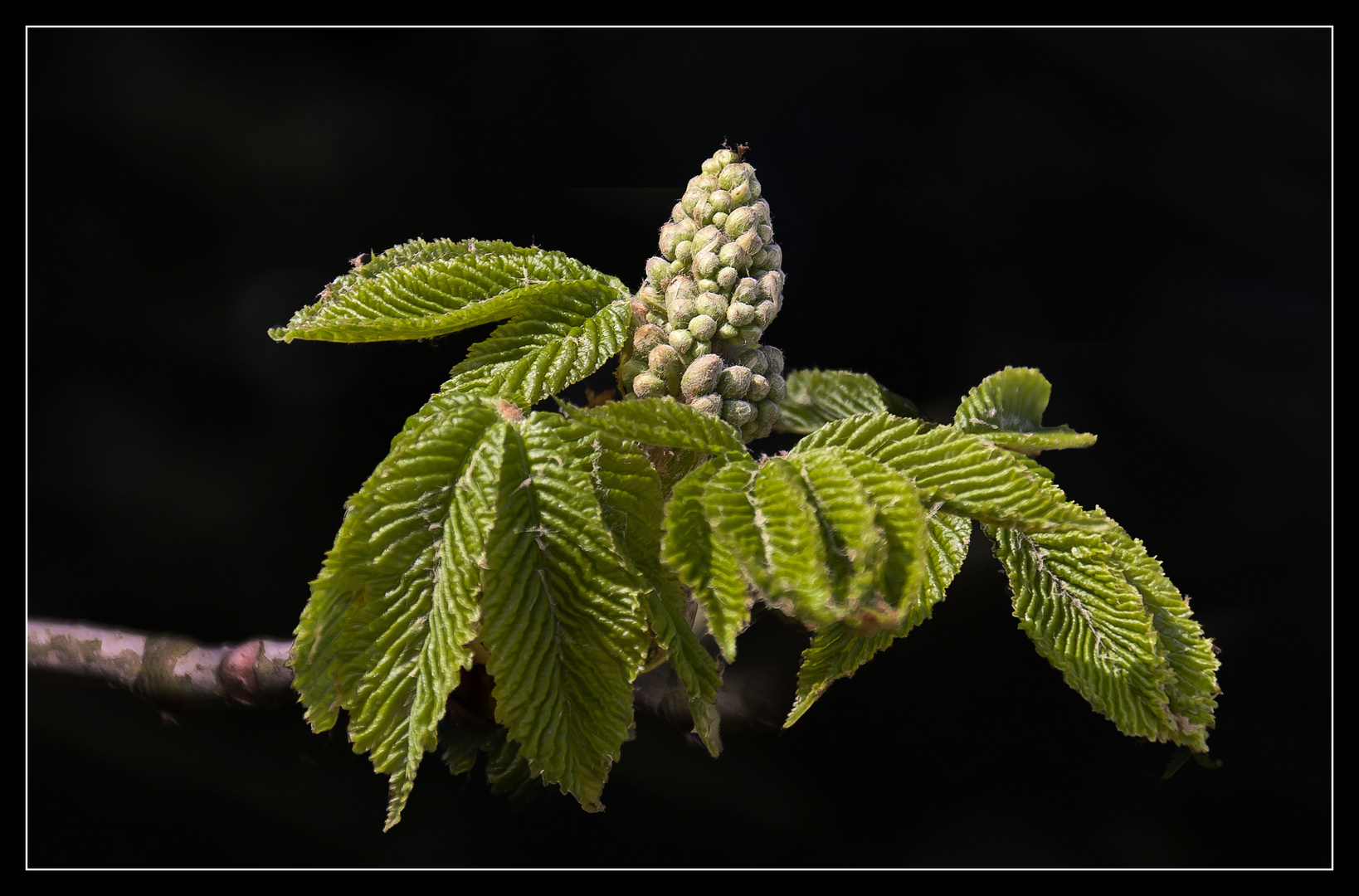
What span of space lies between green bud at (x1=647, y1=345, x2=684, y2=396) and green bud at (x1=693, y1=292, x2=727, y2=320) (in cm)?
5

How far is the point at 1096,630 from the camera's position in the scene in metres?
0.87

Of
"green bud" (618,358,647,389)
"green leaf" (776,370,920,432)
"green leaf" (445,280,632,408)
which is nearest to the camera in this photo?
"green leaf" (445,280,632,408)

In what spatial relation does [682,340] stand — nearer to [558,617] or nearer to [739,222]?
[739,222]

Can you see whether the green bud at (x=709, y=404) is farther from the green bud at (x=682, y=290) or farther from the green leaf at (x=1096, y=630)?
the green leaf at (x=1096, y=630)

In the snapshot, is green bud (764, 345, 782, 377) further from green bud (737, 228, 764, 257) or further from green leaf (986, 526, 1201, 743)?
green leaf (986, 526, 1201, 743)

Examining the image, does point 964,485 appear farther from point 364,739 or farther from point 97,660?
point 97,660

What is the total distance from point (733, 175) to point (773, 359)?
0.20 m

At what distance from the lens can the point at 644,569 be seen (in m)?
0.82

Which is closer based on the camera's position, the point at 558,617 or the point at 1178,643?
the point at 558,617

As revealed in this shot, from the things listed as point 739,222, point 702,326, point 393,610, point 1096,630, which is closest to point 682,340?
point 702,326

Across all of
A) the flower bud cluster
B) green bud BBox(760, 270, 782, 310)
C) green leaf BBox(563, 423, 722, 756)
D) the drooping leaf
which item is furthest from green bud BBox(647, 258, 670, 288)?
the drooping leaf

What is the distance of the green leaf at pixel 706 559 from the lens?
66 centimetres

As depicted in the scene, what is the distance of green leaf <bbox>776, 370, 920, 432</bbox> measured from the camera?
1268 millimetres

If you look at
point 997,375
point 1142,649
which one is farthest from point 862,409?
point 1142,649
